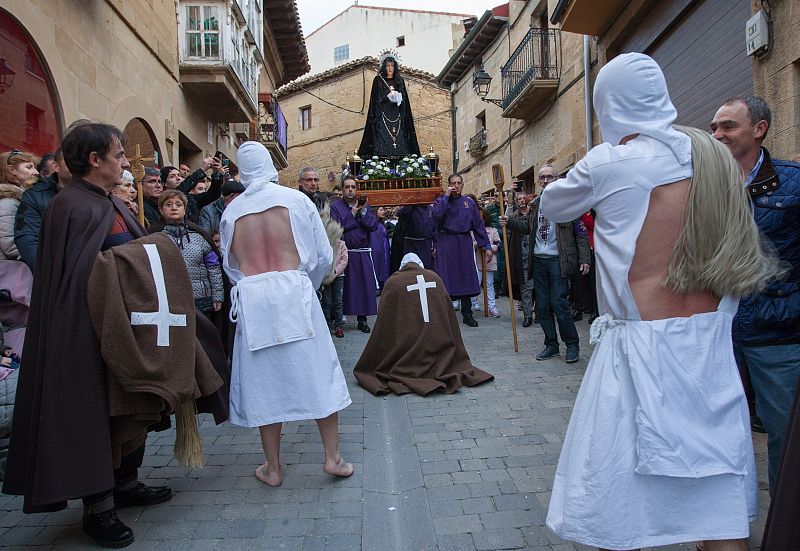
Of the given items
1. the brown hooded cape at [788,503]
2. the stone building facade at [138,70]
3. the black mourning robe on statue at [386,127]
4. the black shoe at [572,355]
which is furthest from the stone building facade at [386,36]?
the brown hooded cape at [788,503]

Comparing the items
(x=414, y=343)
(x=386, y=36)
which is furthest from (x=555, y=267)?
(x=386, y=36)

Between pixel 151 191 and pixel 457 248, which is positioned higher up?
pixel 151 191

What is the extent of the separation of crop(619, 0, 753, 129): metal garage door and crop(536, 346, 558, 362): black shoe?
143 inches

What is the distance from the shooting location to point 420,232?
936cm

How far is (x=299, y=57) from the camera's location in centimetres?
2548

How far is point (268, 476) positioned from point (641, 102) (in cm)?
287

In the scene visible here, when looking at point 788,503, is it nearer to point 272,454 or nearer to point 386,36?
point 272,454

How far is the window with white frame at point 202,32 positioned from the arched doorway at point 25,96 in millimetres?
6045

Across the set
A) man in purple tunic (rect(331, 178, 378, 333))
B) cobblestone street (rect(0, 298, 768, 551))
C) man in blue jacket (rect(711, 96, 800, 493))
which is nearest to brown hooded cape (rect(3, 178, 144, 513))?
cobblestone street (rect(0, 298, 768, 551))

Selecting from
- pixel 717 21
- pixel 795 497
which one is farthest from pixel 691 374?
pixel 717 21

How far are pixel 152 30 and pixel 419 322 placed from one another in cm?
862

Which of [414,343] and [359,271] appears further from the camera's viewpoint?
[359,271]

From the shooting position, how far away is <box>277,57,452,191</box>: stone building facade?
1206 inches

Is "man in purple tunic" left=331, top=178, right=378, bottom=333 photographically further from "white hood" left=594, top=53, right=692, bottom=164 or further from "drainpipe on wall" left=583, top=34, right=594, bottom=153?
"white hood" left=594, top=53, right=692, bottom=164
